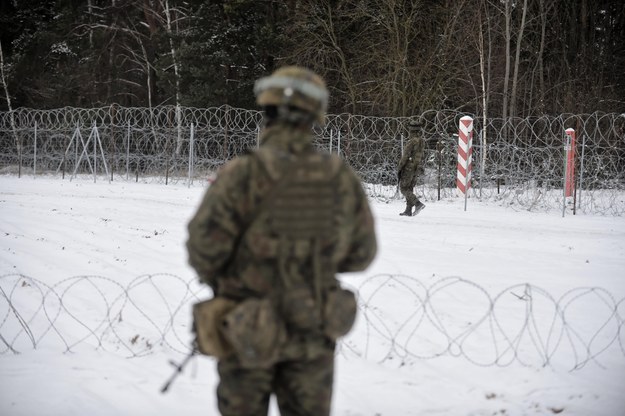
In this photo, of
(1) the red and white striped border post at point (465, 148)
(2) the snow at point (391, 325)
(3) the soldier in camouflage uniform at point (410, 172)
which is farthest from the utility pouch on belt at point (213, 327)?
(1) the red and white striped border post at point (465, 148)

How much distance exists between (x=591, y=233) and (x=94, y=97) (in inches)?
999

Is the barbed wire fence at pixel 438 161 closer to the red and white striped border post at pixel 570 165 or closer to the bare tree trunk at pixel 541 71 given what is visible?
the red and white striped border post at pixel 570 165

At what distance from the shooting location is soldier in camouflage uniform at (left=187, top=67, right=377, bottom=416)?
2.48 meters

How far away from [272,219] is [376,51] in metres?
20.5

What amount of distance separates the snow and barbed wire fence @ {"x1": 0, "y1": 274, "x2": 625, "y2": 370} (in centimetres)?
2

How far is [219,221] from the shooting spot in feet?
8.12

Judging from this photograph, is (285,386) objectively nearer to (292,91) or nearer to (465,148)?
(292,91)

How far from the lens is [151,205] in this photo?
12.2m

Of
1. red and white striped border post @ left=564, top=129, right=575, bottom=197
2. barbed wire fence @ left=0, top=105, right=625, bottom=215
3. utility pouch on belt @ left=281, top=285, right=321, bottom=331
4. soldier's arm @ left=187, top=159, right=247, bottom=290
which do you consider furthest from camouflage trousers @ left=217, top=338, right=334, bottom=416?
red and white striped border post @ left=564, top=129, right=575, bottom=197

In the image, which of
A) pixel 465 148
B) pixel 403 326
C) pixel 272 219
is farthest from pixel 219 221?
pixel 465 148

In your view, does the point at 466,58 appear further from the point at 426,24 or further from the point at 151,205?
the point at 151,205

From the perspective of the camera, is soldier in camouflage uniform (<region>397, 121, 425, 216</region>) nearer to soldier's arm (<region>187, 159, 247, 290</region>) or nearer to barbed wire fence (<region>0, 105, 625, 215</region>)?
barbed wire fence (<region>0, 105, 625, 215</region>)

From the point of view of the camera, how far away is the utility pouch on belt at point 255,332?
2.46m

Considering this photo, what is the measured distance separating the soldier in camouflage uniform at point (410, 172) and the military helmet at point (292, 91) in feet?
29.6
